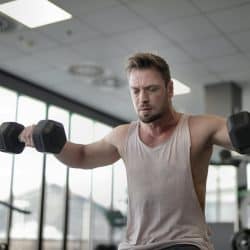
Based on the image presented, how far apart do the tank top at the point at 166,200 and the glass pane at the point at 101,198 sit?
6805 mm

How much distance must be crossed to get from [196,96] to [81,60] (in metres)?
2.18

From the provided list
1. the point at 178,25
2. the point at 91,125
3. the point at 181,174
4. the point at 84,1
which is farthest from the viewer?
the point at 91,125

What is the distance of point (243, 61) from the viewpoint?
607cm

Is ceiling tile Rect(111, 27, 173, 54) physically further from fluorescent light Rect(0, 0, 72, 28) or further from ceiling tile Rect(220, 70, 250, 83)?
ceiling tile Rect(220, 70, 250, 83)

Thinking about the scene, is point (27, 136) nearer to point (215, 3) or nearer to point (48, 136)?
point (48, 136)

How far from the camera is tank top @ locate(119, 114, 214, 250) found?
5.57 feet

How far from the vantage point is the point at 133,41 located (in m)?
5.51

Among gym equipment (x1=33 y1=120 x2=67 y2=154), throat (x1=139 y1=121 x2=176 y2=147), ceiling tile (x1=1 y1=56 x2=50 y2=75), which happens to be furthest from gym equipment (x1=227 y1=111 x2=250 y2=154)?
ceiling tile (x1=1 y1=56 x2=50 y2=75)

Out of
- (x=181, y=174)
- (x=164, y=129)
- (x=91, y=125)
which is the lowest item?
(x=181, y=174)

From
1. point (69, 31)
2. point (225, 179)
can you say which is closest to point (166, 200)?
point (69, 31)

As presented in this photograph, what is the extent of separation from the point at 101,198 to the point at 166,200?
719 centimetres

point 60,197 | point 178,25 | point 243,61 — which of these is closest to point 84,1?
point 178,25

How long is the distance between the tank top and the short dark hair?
21 cm

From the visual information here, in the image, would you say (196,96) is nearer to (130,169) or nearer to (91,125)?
(91,125)
